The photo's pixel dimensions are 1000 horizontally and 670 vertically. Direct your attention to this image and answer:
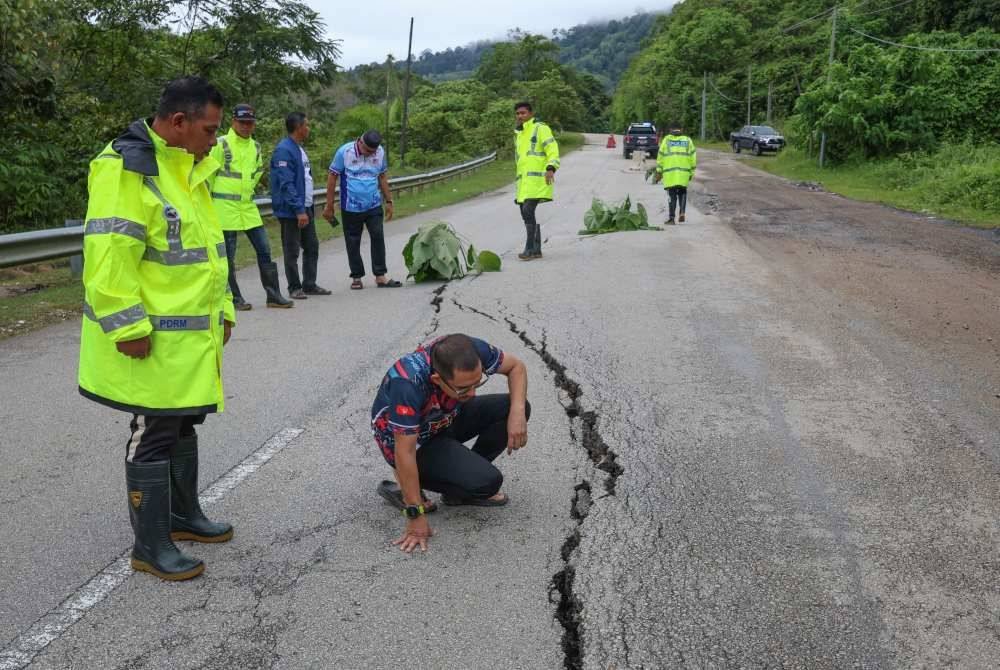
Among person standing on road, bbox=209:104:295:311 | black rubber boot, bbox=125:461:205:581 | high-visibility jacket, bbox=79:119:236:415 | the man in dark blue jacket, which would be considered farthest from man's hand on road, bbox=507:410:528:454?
the man in dark blue jacket

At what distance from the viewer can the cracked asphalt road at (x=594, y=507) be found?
→ 2947 mm

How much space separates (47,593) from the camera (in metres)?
3.22

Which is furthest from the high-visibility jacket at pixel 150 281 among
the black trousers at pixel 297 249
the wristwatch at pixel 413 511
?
the black trousers at pixel 297 249

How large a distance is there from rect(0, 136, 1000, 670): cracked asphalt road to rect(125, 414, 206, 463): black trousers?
0.46 meters

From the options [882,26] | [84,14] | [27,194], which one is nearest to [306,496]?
[27,194]

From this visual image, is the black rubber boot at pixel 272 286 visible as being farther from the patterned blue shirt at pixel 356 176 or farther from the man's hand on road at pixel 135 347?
the man's hand on road at pixel 135 347

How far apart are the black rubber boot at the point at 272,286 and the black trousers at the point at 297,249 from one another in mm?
379

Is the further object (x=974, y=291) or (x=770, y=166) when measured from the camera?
(x=770, y=166)

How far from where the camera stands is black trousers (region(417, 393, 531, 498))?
379 centimetres

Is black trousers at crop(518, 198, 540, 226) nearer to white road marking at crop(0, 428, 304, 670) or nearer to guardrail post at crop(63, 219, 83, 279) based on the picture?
guardrail post at crop(63, 219, 83, 279)

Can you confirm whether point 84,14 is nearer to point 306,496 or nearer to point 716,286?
point 716,286

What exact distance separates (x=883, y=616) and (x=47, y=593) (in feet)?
9.63

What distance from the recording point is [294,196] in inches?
333

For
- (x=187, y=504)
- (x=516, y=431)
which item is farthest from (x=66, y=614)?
(x=516, y=431)
